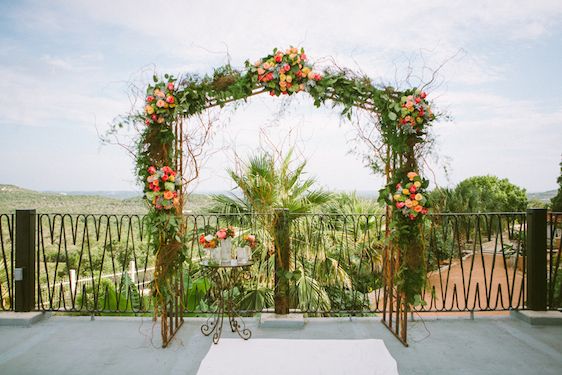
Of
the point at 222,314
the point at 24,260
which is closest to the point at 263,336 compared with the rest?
the point at 222,314

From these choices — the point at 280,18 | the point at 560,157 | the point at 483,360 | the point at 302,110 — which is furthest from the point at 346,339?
the point at 560,157

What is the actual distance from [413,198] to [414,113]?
2.31 feet

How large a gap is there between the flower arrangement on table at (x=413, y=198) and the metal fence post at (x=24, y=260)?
354cm

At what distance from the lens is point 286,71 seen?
3.46m

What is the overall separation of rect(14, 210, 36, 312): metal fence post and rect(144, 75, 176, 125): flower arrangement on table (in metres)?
1.76

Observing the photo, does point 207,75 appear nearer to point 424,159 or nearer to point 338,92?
point 338,92

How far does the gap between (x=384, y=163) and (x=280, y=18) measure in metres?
4.46

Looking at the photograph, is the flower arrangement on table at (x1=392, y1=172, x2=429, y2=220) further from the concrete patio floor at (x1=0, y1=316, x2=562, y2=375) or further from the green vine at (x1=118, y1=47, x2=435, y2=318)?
the concrete patio floor at (x1=0, y1=316, x2=562, y2=375)

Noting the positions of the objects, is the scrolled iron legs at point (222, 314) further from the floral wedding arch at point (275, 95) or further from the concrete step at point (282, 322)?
the floral wedding arch at point (275, 95)

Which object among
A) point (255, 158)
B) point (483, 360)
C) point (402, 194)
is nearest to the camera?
point (483, 360)

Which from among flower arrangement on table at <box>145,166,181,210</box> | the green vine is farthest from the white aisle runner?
flower arrangement on table at <box>145,166,181,210</box>

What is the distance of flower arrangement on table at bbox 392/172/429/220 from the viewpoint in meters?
3.32

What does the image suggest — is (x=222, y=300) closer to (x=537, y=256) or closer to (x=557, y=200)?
(x=537, y=256)

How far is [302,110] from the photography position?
3.96 m
